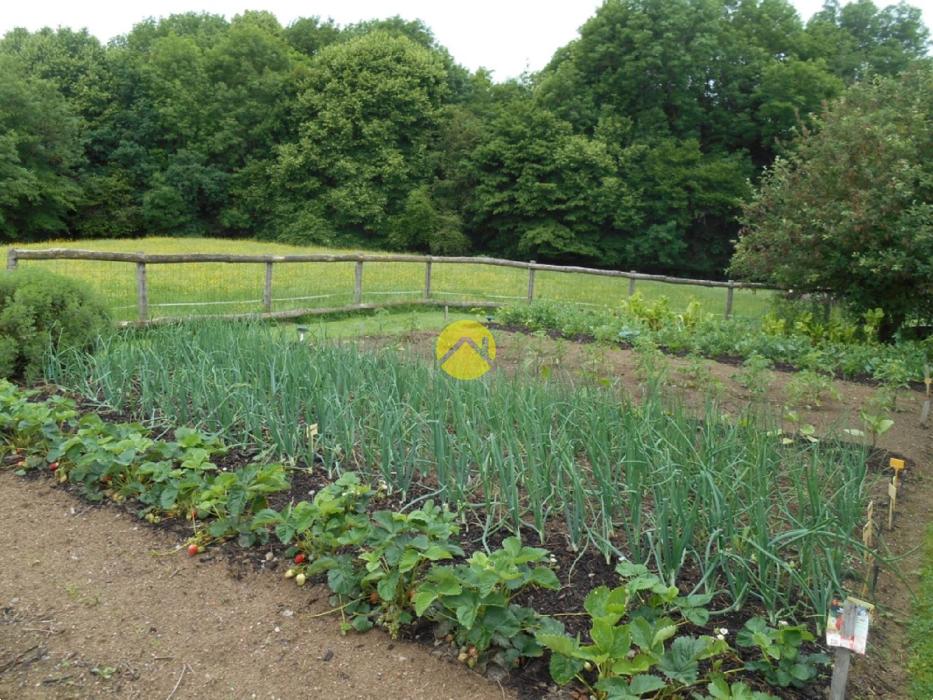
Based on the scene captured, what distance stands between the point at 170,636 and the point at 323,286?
30.2 ft

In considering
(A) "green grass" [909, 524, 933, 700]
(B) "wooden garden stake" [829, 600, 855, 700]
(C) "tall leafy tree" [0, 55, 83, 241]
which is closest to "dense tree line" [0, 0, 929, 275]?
(C) "tall leafy tree" [0, 55, 83, 241]

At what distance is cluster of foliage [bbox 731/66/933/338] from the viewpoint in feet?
29.7

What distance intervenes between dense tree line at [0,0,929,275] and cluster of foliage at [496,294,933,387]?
17516 mm

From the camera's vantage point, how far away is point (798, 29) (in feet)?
98.3

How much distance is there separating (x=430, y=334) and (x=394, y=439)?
4.97 m

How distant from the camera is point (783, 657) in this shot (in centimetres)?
199

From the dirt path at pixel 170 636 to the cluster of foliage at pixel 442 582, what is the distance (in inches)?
4.2

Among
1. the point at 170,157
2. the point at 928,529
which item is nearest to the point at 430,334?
the point at 928,529

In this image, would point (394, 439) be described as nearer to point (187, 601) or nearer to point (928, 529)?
point (187, 601)

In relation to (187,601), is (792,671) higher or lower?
higher

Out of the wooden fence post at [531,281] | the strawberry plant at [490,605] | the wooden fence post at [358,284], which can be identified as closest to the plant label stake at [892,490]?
the strawberry plant at [490,605]

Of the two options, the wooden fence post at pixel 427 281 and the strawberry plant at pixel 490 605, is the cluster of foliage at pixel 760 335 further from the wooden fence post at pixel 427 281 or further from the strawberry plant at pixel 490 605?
the strawberry plant at pixel 490 605

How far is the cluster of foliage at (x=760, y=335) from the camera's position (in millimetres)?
7383

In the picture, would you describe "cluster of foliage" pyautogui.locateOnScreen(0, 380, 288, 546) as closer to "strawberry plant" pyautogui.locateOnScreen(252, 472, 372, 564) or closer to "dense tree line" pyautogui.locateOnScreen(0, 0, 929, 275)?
"strawberry plant" pyautogui.locateOnScreen(252, 472, 372, 564)
